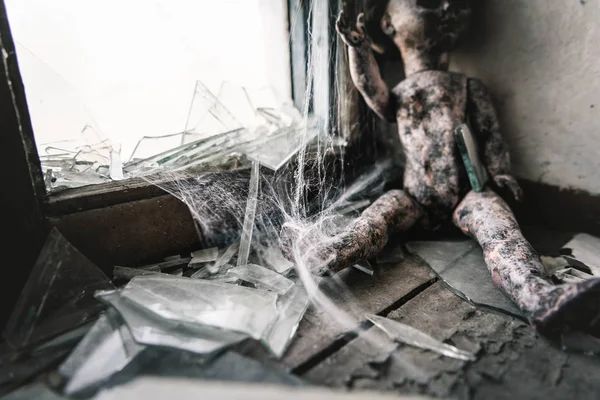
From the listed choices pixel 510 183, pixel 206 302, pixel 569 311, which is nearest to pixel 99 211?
pixel 206 302

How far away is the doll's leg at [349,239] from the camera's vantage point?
150 cm

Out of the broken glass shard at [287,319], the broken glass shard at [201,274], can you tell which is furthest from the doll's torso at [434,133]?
the broken glass shard at [201,274]

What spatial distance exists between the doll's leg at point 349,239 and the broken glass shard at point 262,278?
117 millimetres

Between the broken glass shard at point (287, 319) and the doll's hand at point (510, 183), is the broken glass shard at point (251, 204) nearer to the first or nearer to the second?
the broken glass shard at point (287, 319)

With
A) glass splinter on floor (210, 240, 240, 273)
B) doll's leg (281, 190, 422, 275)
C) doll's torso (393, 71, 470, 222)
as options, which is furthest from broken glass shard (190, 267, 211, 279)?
doll's torso (393, 71, 470, 222)

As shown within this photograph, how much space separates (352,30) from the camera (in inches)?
68.6

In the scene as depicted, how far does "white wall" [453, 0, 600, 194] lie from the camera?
184 cm

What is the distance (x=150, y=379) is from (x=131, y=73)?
1477 millimetres

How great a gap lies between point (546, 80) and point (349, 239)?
138cm

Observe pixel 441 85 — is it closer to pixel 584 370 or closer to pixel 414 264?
pixel 414 264

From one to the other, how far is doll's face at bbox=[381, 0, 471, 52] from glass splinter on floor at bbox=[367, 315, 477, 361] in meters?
1.41

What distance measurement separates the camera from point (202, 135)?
2088 millimetres

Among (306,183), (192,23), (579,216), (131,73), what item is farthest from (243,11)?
(579,216)

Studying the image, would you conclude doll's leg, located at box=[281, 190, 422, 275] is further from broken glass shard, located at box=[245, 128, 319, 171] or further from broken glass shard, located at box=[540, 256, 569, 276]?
broken glass shard, located at box=[540, 256, 569, 276]
